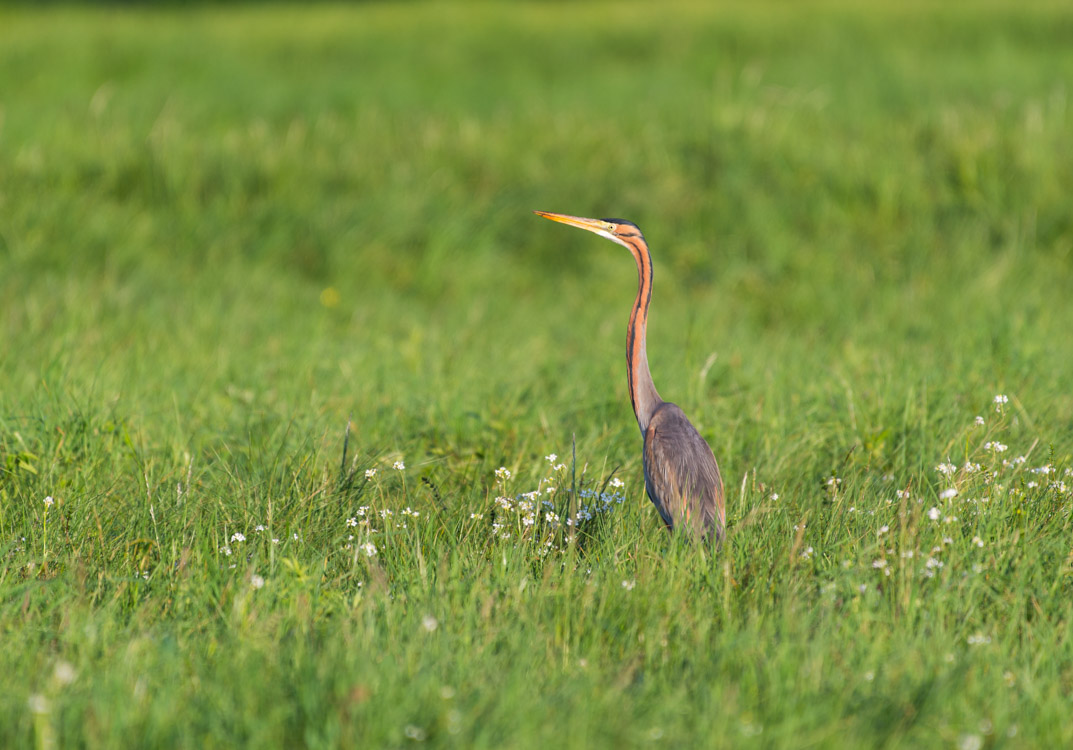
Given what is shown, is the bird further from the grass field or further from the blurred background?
the blurred background

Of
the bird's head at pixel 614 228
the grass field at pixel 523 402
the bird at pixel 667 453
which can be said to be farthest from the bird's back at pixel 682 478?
the bird's head at pixel 614 228

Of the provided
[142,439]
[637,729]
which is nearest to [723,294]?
[142,439]

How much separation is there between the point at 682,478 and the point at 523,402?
1.61 metres

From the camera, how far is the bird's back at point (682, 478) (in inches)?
130

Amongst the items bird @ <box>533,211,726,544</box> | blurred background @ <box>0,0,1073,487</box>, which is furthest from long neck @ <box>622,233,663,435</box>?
blurred background @ <box>0,0,1073,487</box>

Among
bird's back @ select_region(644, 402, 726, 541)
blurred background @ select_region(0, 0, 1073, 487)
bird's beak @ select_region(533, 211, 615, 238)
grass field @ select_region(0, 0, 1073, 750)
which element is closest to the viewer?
grass field @ select_region(0, 0, 1073, 750)

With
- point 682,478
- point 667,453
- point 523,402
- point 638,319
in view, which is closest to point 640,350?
point 638,319

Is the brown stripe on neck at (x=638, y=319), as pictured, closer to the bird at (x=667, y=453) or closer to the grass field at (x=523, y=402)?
the bird at (x=667, y=453)

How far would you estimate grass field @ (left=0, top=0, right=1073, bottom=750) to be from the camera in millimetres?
2445

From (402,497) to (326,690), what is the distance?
1.47 meters

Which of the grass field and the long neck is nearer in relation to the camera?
the grass field

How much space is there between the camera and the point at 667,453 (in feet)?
11.3

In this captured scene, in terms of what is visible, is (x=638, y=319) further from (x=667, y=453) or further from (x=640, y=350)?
(x=667, y=453)

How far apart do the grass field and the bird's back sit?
11 cm
